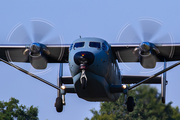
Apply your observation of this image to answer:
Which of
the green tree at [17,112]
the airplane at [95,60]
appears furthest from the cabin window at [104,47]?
the green tree at [17,112]

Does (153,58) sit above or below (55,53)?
below

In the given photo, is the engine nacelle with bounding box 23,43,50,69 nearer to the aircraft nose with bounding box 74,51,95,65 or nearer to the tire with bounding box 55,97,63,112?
the tire with bounding box 55,97,63,112

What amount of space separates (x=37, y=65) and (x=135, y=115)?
23.1 metres

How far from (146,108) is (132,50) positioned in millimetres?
16803

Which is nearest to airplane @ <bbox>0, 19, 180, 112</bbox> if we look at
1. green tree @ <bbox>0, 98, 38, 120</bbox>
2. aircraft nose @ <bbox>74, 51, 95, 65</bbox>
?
aircraft nose @ <bbox>74, 51, 95, 65</bbox>

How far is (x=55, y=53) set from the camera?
27.6 m

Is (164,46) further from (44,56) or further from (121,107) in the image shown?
(121,107)

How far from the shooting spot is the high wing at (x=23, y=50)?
2696 centimetres

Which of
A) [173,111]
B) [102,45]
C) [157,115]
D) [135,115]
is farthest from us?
[135,115]

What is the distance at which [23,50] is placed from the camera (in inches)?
1116

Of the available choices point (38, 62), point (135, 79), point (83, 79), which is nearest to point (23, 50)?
point (38, 62)

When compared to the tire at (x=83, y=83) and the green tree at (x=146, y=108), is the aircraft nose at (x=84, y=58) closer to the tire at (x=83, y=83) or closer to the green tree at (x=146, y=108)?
the tire at (x=83, y=83)

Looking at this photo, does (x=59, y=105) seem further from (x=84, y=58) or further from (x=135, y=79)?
(x=135, y=79)

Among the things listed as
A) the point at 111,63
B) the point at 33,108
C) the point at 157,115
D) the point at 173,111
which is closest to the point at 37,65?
the point at 111,63
